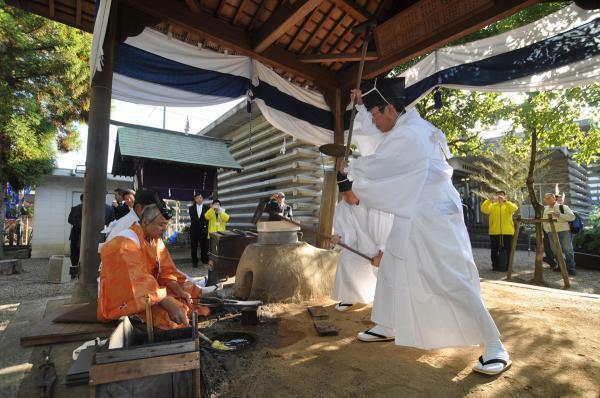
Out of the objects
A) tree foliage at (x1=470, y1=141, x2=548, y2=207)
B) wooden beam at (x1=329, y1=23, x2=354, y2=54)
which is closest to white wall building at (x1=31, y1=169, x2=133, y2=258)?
wooden beam at (x1=329, y1=23, x2=354, y2=54)

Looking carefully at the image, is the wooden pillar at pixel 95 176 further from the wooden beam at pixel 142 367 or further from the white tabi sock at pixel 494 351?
the white tabi sock at pixel 494 351

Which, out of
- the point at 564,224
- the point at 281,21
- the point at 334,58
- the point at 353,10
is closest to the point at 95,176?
the point at 281,21

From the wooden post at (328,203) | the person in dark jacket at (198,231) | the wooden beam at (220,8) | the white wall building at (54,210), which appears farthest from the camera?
the white wall building at (54,210)

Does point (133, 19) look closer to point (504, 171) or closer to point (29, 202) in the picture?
point (504, 171)

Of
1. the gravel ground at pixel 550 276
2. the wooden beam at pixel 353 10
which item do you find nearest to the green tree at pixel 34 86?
the wooden beam at pixel 353 10

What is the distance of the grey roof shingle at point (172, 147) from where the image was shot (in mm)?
10875

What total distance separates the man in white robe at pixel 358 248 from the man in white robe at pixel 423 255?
42.2 inches

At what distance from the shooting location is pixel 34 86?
11055mm

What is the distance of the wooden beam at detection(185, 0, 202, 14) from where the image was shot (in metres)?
4.77

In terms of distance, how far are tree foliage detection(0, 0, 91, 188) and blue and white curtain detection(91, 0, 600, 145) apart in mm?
8304

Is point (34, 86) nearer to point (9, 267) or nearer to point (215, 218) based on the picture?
point (9, 267)

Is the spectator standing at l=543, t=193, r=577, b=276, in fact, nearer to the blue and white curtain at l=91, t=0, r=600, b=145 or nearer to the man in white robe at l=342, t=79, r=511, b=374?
the blue and white curtain at l=91, t=0, r=600, b=145

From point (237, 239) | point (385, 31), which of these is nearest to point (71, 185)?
point (237, 239)

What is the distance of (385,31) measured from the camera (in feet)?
17.9
